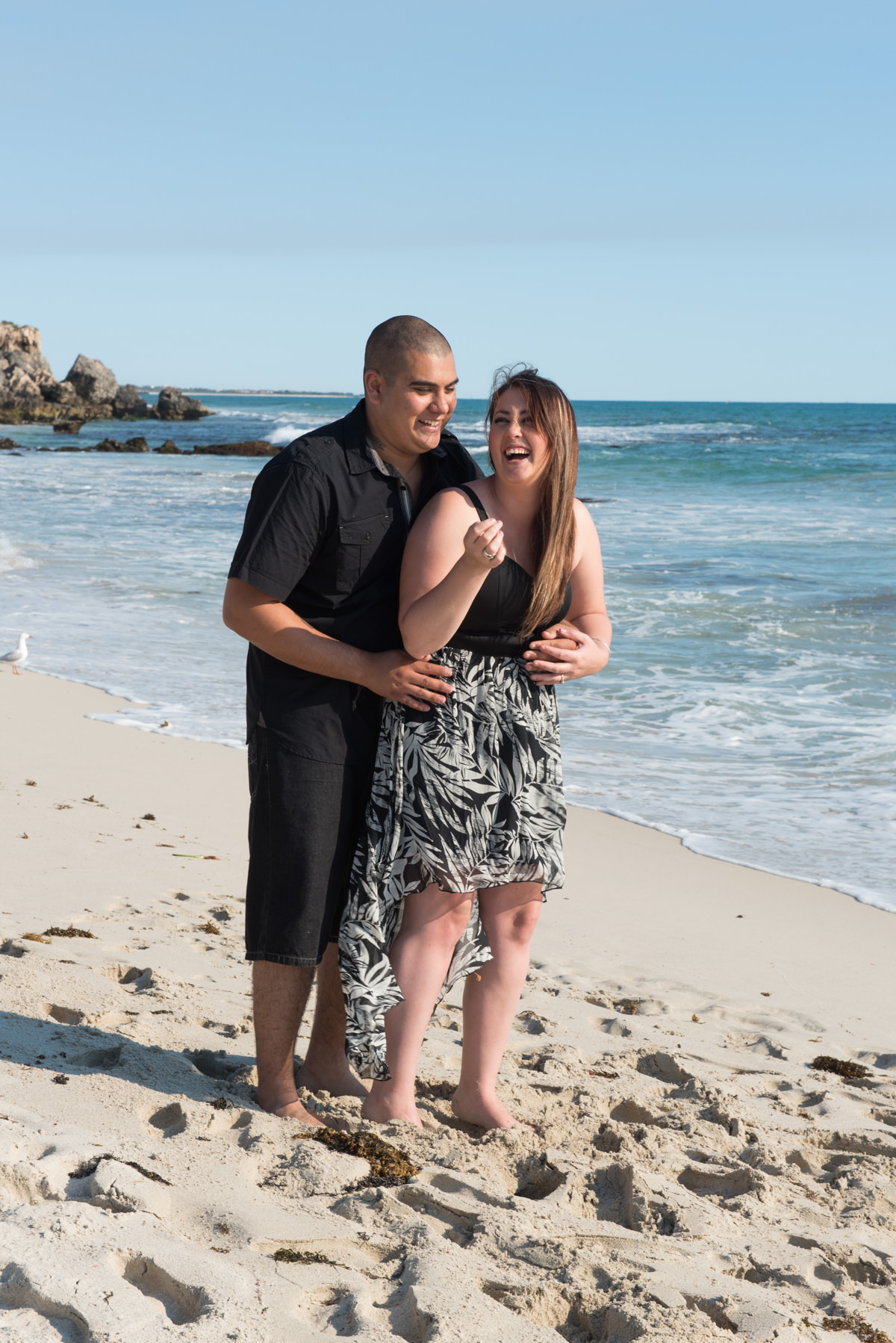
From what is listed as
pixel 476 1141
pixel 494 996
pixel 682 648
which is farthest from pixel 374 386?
pixel 682 648

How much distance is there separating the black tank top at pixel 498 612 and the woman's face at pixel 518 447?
0.11 m

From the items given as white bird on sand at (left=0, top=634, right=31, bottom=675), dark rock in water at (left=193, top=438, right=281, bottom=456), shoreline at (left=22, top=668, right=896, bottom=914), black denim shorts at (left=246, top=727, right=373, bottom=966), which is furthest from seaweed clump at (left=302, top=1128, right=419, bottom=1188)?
dark rock in water at (left=193, top=438, right=281, bottom=456)

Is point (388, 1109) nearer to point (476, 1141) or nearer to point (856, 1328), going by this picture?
point (476, 1141)

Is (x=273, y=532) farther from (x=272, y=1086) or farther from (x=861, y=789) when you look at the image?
(x=861, y=789)

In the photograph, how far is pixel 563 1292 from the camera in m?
2.24

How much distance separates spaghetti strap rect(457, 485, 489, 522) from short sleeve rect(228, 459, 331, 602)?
33 centimetres

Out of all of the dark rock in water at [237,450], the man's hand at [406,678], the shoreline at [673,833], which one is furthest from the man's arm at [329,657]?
the dark rock in water at [237,450]

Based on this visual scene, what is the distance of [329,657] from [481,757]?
17.8 inches

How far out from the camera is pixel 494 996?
304 centimetres

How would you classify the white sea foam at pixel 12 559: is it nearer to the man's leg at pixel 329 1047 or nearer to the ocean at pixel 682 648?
the ocean at pixel 682 648

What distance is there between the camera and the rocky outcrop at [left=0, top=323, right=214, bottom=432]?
61688mm

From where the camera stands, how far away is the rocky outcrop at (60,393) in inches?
2429

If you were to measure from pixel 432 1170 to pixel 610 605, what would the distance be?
1061 centimetres

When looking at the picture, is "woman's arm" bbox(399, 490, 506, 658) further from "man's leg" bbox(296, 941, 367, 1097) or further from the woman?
Result: "man's leg" bbox(296, 941, 367, 1097)
